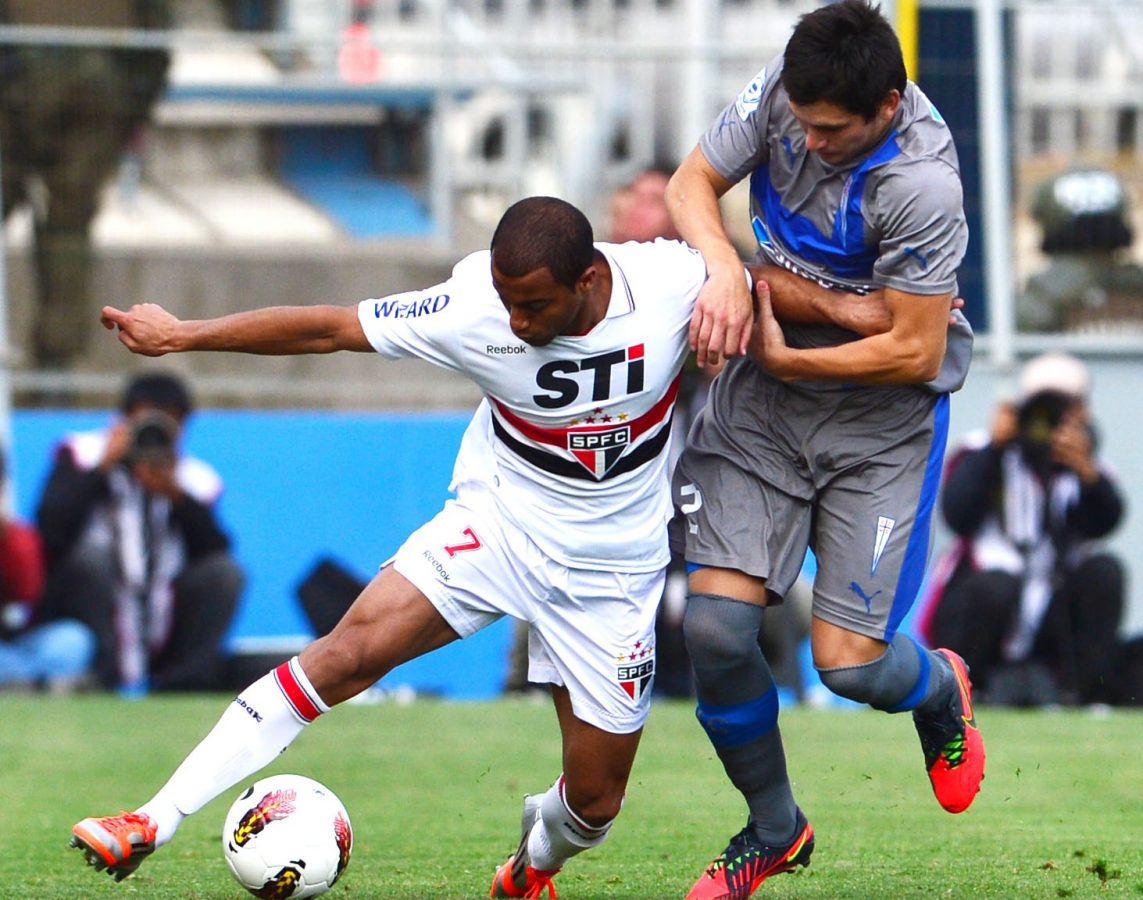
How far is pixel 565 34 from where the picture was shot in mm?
13789

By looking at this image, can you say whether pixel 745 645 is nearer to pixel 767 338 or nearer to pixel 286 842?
pixel 767 338

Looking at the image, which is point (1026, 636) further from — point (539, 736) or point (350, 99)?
point (350, 99)

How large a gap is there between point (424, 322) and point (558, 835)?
60.7 inches

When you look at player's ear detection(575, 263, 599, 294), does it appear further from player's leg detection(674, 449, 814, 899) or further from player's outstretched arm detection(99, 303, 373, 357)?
player's leg detection(674, 449, 814, 899)

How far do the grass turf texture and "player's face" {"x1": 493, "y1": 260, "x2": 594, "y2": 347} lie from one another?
1.59m

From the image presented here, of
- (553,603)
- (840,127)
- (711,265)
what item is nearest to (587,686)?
(553,603)

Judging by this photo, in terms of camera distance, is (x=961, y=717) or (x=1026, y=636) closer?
(x=961, y=717)

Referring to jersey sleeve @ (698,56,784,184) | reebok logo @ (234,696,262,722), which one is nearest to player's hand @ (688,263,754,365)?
jersey sleeve @ (698,56,784,184)

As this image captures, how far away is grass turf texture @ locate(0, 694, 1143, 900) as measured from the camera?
19.3 feet

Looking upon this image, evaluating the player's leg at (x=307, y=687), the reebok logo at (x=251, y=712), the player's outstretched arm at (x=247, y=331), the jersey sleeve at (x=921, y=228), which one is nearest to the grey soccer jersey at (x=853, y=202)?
the jersey sleeve at (x=921, y=228)

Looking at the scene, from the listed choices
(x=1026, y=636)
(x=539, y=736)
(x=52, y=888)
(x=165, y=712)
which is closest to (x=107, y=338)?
(x=165, y=712)

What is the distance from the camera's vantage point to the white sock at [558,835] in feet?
18.9

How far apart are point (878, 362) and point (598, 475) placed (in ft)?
2.72

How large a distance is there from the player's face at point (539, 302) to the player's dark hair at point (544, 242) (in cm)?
2
